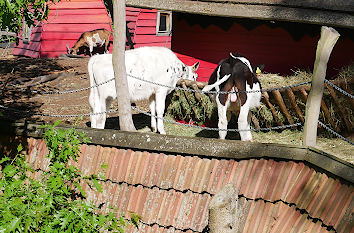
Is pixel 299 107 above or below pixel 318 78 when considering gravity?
above

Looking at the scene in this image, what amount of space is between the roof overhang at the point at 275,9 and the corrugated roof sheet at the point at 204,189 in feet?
9.86

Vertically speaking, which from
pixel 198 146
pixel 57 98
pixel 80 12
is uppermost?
pixel 80 12

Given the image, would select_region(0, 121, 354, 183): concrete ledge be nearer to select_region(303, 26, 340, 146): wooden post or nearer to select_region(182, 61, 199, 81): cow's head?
select_region(303, 26, 340, 146): wooden post

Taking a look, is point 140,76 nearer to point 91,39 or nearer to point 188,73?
point 188,73

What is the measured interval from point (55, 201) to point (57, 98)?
25.2ft

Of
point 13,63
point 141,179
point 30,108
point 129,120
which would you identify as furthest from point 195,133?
point 13,63

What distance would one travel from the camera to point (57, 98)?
12.2 meters

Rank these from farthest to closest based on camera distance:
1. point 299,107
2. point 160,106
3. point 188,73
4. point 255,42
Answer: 1. point 255,42
2. point 188,73
3. point 160,106
4. point 299,107

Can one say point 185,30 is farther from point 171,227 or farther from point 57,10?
point 57,10

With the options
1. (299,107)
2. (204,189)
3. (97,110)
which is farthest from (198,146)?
(299,107)

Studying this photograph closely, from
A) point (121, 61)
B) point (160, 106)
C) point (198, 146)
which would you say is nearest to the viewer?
point (198, 146)

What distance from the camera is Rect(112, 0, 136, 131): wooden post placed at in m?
5.98

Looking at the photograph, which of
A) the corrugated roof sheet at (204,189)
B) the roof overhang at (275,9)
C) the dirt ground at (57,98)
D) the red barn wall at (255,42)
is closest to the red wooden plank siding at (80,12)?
the dirt ground at (57,98)

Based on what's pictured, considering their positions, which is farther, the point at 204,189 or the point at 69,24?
the point at 69,24
